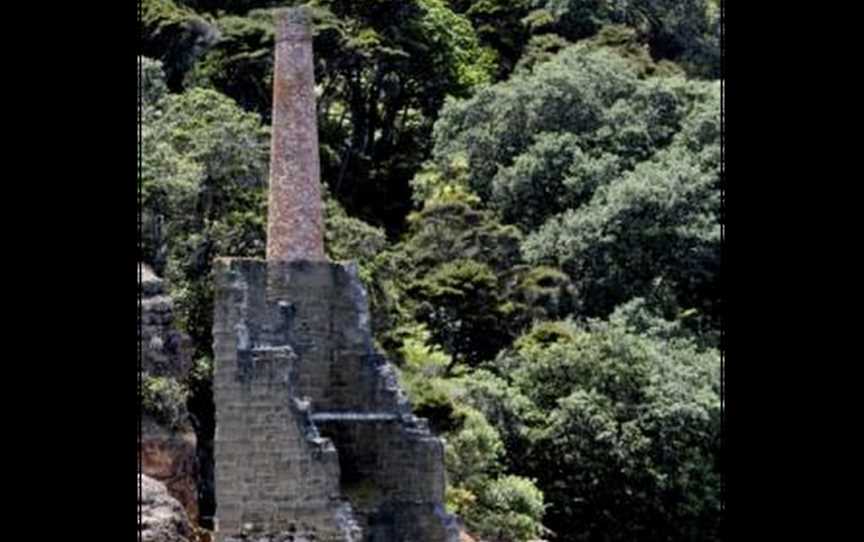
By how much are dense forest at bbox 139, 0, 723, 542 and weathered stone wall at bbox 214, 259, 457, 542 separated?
7.05 ft

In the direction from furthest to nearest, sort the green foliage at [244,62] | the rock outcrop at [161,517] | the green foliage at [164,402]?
1. the green foliage at [244,62]
2. the green foliage at [164,402]
3. the rock outcrop at [161,517]

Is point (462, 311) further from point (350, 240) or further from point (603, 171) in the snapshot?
point (603, 171)

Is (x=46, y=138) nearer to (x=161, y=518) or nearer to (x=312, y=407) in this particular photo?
(x=161, y=518)

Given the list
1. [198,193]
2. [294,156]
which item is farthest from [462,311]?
[294,156]

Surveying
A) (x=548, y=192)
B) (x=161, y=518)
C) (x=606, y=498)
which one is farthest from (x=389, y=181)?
(x=161, y=518)

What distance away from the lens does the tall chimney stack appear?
108 ft

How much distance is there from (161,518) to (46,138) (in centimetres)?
2012

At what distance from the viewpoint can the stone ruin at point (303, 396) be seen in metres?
29.7

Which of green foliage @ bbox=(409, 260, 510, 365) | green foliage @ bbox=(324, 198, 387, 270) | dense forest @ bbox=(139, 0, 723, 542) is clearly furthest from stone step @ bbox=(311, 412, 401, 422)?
green foliage @ bbox=(409, 260, 510, 365)

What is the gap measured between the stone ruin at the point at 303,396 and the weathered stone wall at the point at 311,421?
0.02m

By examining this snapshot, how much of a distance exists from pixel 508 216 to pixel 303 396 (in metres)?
29.9

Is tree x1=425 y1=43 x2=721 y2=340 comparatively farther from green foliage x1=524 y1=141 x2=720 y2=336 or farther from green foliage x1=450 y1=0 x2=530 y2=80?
green foliage x1=450 y1=0 x2=530 y2=80

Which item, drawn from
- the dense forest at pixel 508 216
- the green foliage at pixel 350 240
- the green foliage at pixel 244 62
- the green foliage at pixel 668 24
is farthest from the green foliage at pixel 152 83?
the green foliage at pixel 668 24

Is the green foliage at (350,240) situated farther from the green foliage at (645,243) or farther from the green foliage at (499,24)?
the green foliage at (499,24)
